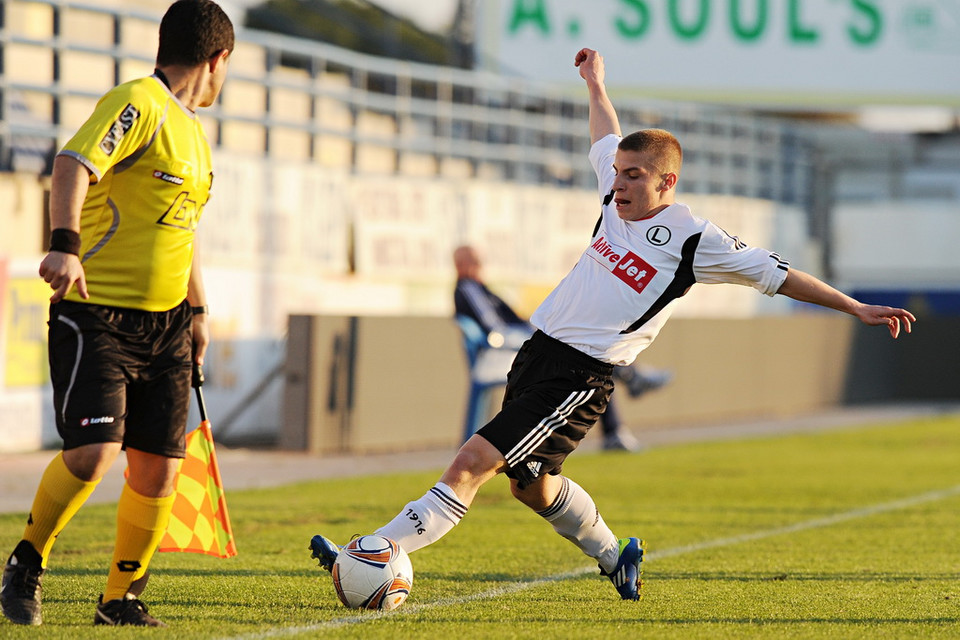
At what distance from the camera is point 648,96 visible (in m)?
27.0

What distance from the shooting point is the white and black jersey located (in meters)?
5.59

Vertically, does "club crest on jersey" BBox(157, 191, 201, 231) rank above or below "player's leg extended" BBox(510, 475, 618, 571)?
above

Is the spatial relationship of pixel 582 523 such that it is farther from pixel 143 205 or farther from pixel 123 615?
pixel 143 205

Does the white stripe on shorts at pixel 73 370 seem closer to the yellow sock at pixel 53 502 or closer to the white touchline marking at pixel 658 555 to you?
the yellow sock at pixel 53 502

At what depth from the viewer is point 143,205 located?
16.4 ft

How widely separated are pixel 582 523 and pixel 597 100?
1860mm

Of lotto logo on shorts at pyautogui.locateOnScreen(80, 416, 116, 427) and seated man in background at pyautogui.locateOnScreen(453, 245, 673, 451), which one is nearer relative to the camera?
lotto logo on shorts at pyautogui.locateOnScreen(80, 416, 116, 427)

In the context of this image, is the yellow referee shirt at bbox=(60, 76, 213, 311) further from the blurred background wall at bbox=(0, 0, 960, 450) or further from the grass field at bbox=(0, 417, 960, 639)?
Answer: the blurred background wall at bbox=(0, 0, 960, 450)

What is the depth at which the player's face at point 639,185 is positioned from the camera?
18.6 feet

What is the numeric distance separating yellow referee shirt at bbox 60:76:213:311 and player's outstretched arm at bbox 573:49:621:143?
6.42 feet

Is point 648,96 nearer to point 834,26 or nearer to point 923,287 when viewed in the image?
point 834,26

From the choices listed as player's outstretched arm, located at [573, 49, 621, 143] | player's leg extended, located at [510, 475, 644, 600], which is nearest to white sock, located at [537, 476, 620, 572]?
player's leg extended, located at [510, 475, 644, 600]

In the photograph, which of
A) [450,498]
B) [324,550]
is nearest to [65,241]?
[324,550]

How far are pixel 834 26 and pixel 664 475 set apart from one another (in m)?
17.4
